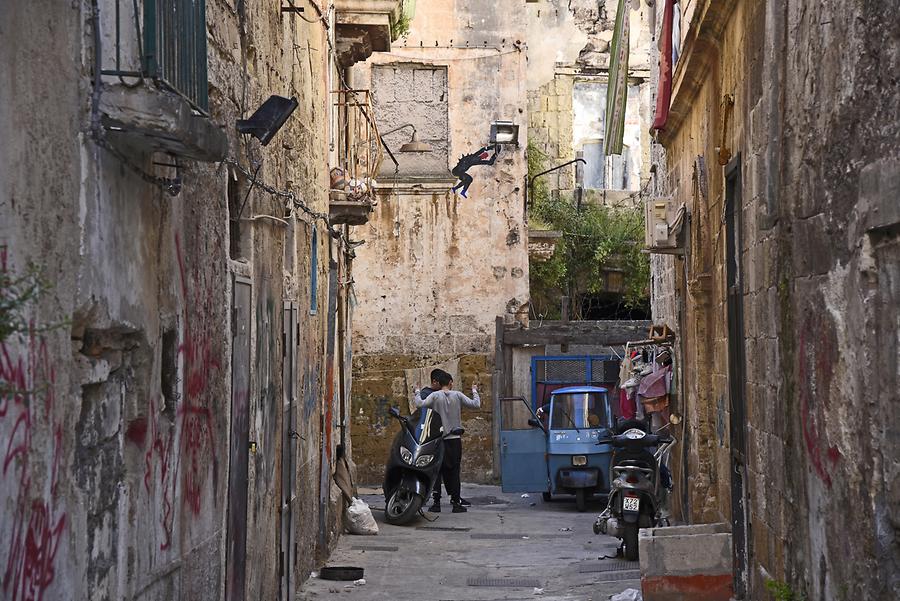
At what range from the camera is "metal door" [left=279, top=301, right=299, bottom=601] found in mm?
8766

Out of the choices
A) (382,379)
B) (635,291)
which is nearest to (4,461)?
(382,379)

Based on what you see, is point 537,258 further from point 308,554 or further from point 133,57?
point 133,57

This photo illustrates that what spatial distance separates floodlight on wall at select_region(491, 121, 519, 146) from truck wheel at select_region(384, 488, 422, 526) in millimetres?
7839

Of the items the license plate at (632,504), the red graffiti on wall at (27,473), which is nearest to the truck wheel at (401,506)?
the license plate at (632,504)

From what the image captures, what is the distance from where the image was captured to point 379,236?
19688 millimetres

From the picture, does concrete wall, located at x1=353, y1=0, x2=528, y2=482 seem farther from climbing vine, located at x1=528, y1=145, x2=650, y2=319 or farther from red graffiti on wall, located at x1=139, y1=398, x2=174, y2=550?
red graffiti on wall, located at x1=139, y1=398, x2=174, y2=550

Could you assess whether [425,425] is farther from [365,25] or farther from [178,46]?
[178,46]

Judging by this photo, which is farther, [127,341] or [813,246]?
[813,246]

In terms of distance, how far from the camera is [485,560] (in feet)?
37.6

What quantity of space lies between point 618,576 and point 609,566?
556mm

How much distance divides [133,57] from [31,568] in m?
1.91

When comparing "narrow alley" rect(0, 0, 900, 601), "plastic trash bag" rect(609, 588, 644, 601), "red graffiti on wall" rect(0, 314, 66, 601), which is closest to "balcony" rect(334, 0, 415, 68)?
"narrow alley" rect(0, 0, 900, 601)

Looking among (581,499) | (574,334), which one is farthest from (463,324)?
(581,499)

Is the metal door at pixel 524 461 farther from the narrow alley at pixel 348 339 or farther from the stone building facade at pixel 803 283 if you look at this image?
the stone building facade at pixel 803 283
